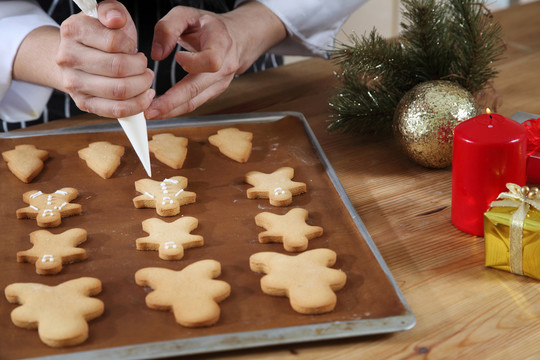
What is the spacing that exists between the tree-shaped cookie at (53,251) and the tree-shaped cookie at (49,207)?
0.10 ft

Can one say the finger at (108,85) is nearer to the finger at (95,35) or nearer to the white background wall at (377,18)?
the finger at (95,35)

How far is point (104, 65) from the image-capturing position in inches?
36.4

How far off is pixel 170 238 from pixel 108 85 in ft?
0.86

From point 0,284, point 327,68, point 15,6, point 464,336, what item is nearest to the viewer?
point 464,336

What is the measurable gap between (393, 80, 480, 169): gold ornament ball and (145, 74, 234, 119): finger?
1.12ft

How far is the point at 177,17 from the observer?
1.08 meters

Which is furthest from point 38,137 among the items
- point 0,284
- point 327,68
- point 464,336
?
point 464,336

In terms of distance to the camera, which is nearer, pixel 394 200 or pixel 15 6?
pixel 394 200

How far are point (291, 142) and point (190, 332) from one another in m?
0.50

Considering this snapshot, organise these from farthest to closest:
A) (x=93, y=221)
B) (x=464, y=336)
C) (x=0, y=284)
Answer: (x=93, y=221) → (x=0, y=284) → (x=464, y=336)

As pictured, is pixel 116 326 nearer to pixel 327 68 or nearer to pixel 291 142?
pixel 291 142

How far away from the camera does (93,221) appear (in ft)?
3.00

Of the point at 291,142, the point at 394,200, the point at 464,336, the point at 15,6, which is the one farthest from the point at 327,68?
the point at 464,336

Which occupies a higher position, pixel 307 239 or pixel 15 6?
pixel 15 6
